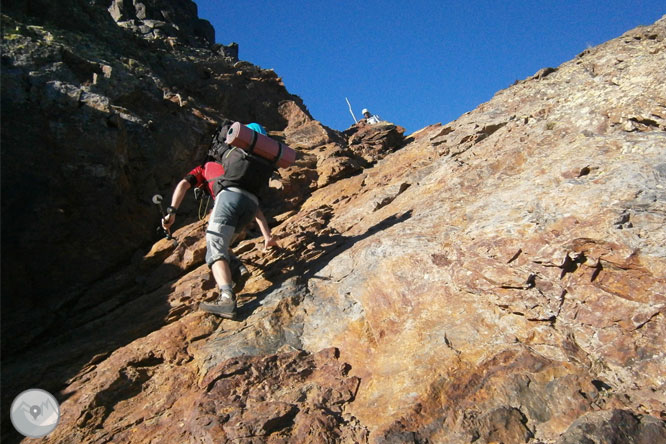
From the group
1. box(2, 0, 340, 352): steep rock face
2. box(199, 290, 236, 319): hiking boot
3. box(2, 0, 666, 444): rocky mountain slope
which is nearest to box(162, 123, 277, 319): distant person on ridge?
box(199, 290, 236, 319): hiking boot

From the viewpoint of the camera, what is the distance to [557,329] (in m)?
4.95

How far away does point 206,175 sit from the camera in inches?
301

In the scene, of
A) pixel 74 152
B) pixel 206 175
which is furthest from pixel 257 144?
pixel 74 152

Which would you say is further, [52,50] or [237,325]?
[52,50]

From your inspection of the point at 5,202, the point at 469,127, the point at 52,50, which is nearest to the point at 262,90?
the point at 52,50

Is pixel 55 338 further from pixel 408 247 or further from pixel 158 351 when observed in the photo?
pixel 408 247

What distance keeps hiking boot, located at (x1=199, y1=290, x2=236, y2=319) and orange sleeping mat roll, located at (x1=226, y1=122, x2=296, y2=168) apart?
2414 mm

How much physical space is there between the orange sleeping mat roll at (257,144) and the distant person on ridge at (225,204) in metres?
0.20

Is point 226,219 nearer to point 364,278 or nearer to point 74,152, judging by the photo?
point 364,278

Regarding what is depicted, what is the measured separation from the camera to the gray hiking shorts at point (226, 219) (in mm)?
6898

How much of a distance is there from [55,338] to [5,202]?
2.73 m

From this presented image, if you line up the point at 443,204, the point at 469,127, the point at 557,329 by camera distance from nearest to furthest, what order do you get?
the point at 557,329 → the point at 443,204 → the point at 469,127

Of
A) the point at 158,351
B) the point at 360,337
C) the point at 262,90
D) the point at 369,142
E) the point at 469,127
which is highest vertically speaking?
the point at 262,90

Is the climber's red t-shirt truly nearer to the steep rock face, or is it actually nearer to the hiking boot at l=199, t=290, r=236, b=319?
the hiking boot at l=199, t=290, r=236, b=319
